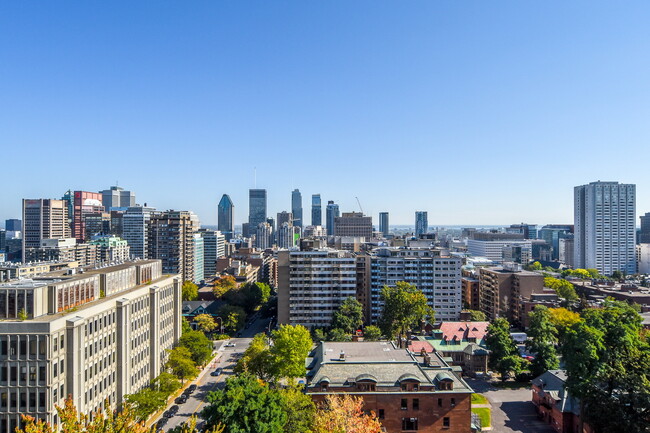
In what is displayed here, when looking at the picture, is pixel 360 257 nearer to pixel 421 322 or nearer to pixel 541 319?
pixel 421 322

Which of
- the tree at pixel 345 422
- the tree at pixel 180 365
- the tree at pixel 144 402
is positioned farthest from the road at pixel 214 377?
the tree at pixel 345 422

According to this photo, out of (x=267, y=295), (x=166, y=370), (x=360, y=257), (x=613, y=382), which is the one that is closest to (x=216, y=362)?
(x=166, y=370)

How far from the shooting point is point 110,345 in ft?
197

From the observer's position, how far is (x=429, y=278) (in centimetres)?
12544

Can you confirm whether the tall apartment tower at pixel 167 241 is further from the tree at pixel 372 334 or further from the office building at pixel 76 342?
the office building at pixel 76 342

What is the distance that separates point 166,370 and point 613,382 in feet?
219

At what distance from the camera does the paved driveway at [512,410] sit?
63875 mm

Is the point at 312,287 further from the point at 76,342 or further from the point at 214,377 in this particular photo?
the point at 76,342

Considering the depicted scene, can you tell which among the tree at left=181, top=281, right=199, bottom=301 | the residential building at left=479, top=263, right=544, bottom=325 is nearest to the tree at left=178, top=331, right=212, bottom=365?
the tree at left=181, top=281, right=199, bottom=301

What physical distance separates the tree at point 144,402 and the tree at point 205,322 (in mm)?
54707

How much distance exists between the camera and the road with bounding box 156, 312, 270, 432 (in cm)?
6788

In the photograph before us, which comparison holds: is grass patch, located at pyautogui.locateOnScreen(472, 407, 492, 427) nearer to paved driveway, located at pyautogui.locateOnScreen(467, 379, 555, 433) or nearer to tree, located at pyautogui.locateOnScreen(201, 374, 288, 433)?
paved driveway, located at pyautogui.locateOnScreen(467, 379, 555, 433)

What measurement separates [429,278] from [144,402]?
8349 centimetres

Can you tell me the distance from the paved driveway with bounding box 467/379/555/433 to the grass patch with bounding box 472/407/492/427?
779 millimetres
